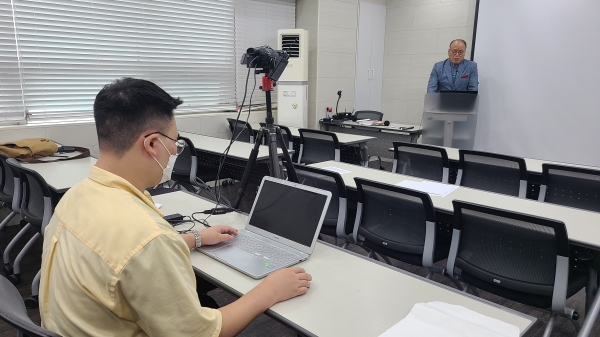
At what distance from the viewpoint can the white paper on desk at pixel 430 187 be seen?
252 cm

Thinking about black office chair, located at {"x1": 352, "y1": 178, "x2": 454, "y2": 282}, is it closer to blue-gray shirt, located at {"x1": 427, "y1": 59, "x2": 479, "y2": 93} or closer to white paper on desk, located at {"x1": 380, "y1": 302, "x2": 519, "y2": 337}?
white paper on desk, located at {"x1": 380, "y1": 302, "x2": 519, "y2": 337}

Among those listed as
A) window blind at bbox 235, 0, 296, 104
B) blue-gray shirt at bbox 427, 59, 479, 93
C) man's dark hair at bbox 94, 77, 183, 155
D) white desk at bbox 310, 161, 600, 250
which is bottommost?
white desk at bbox 310, 161, 600, 250

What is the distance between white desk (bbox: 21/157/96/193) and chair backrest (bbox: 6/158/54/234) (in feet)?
0.25

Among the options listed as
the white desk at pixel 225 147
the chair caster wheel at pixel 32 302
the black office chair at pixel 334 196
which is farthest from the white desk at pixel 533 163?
the chair caster wheel at pixel 32 302

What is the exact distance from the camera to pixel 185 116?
5.22 m

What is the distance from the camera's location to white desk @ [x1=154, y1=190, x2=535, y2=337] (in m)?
1.15

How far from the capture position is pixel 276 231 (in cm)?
168

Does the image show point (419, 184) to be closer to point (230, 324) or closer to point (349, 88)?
point (230, 324)

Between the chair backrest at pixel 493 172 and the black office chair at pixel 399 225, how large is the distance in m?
1.01

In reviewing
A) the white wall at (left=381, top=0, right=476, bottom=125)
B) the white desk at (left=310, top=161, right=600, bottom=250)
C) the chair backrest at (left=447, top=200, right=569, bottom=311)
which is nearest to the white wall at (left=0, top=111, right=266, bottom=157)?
the white desk at (left=310, top=161, right=600, bottom=250)

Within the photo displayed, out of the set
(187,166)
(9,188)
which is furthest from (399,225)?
(9,188)

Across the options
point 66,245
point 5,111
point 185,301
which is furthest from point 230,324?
point 5,111

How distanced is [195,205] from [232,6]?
419cm

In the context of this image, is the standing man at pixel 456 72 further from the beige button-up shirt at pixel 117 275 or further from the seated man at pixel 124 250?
the beige button-up shirt at pixel 117 275
